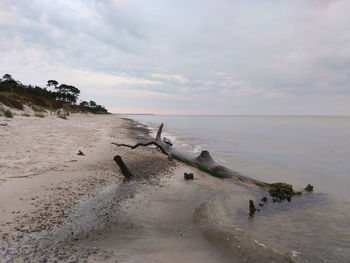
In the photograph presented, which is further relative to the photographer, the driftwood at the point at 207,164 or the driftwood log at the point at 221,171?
the driftwood at the point at 207,164

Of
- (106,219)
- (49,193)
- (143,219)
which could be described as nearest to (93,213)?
(106,219)

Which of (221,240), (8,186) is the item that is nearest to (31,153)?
(8,186)

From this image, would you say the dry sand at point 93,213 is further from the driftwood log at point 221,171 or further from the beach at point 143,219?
the driftwood log at point 221,171

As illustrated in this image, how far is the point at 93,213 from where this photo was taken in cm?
548

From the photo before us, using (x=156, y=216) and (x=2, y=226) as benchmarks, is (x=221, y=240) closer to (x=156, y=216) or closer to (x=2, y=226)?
(x=156, y=216)

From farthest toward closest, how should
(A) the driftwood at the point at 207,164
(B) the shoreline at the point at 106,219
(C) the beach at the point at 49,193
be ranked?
1. (A) the driftwood at the point at 207,164
2. (C) the beach at the point at 49,193
3. (B) the shoreline at the point at 106,219

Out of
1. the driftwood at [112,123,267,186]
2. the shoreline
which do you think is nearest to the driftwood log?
the driftwood at [112,123,267,186]

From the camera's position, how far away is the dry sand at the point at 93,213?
13.0ft

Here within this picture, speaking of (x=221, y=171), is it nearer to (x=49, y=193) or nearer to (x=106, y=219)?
(x=106, y=219)

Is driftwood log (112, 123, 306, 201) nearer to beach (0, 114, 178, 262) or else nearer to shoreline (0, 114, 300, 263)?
shoreline (0, 114, 300, 263)

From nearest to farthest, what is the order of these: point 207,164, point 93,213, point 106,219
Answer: point 106,219 → point 93,213 → point 207,164

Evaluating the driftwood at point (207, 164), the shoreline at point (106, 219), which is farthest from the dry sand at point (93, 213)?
the driftwood at point (207, 164)

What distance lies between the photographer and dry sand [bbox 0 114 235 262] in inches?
156

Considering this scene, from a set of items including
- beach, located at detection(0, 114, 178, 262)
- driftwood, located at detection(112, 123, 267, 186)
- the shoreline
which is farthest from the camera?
driftwood, located at detection(112, 123, 267, 186)
